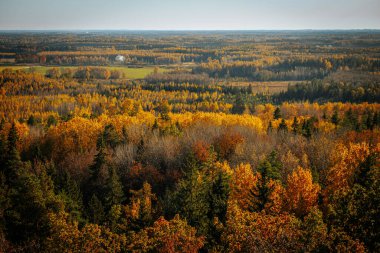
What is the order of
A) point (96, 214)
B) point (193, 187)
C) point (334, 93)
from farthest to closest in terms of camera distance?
point (334, 93)
point (96, 214)
point (193, 187)

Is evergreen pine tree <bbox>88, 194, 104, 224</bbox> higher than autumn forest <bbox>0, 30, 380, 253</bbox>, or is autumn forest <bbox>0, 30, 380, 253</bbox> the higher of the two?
autumn forest <bbox>0, 30, 380, 253</bbox>

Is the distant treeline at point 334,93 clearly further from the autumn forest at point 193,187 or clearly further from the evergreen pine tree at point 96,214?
the evergreen pine tree at point 96,214

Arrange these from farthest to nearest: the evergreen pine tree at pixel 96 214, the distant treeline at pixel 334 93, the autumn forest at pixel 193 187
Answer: the distant treeline at pixel 334 93 < the evergreen pine tree at pixel 96 214 < the autumn forest at pixel 193 187

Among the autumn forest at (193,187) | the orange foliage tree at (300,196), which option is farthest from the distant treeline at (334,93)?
the orange foliage tree at (300,196)

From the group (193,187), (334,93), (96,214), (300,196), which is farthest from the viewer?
(334,93)

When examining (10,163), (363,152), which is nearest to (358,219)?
(363,152)

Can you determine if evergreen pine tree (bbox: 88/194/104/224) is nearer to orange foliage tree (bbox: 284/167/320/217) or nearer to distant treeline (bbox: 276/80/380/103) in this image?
orange foliage tree (bbox: 284/167/320/217)

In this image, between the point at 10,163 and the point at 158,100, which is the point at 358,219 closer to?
the point at 10,163

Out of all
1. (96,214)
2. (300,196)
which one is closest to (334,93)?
(300,196)

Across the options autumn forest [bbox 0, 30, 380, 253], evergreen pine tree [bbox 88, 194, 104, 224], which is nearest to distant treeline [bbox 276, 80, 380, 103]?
autumn forest [bbox 0, 30, 380, 253]

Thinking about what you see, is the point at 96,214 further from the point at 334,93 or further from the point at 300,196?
the point at 334,93

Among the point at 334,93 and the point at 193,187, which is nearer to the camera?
the point at 193,187
